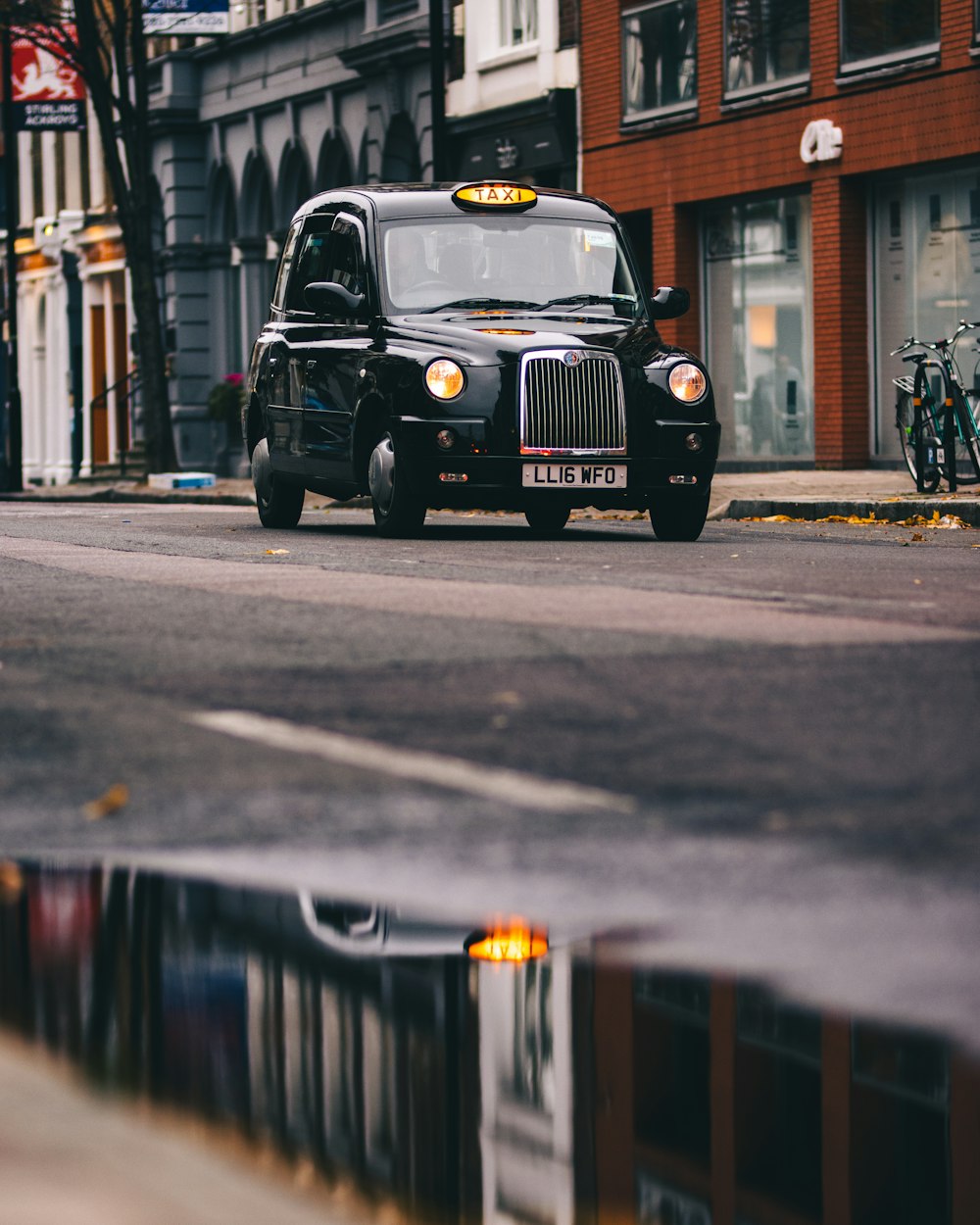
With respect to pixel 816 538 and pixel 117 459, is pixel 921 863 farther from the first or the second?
pixel 117 459

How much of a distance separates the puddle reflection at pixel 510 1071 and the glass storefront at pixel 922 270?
855 inches

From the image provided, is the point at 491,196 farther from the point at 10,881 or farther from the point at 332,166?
the point at 332,166

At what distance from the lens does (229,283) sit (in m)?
42.5

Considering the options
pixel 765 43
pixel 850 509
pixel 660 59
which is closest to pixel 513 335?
pixel 850 509

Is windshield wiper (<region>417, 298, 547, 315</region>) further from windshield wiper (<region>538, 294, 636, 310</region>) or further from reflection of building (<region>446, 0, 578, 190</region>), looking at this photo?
reflection of building (<region>446, 0, 578, 190</region>)

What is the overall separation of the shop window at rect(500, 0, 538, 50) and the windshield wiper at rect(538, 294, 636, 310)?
17137 mm

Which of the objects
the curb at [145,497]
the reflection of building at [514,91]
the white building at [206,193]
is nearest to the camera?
the curb at [145,497]

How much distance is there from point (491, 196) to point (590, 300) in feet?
3.10

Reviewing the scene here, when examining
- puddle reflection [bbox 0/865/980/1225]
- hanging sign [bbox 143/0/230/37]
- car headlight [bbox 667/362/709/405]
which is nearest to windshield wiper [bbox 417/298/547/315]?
car headlight [bbox 667/362/709/405]

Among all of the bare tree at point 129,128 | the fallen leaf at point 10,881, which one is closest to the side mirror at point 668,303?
the fallen leaf at point 10,881

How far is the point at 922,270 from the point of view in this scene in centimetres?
2605

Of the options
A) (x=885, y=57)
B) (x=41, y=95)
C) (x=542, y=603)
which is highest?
(x=41, y=95)

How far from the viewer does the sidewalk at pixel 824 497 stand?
1914cm

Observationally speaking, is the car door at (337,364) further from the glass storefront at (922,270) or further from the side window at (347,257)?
the glass storefront at (922,270)
